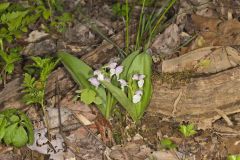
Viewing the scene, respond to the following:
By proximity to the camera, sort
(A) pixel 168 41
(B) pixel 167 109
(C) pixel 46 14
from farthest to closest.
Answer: (C) pixel 46 14 → (A) pixel 168 41 → (B) pixel 167 109

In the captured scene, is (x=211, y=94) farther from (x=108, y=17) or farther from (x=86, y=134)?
(x=108, y=17)

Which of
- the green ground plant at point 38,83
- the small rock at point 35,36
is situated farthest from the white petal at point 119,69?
the small rock at point 35,36

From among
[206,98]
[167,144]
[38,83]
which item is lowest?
[167,144]

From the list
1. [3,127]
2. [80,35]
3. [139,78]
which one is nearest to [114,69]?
[139,78]

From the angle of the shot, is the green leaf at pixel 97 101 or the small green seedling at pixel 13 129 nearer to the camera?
the small green seedling at pixel 13 129

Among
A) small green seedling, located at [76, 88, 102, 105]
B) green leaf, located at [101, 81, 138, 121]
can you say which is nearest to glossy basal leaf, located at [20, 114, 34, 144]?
small green seedling, located at [76, 88, 102, 105]

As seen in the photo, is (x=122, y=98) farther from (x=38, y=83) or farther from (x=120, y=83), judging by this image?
(x=38, y=83)

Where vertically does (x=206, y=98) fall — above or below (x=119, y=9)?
below

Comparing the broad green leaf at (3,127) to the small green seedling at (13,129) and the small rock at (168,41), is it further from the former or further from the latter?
the small rock at (168,41)

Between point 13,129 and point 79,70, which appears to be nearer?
point 13,129
